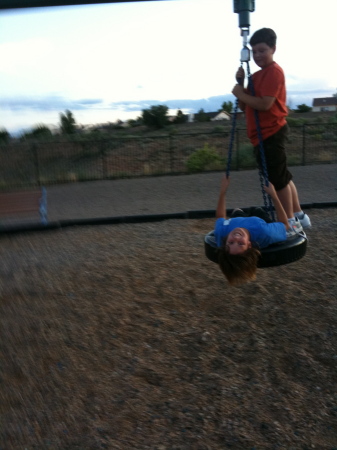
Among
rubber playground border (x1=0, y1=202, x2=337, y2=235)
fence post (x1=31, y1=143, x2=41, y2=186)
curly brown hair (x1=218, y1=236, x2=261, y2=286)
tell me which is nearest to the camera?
curly brown hair (x1=218, y1=236, x2=261, y2=286)

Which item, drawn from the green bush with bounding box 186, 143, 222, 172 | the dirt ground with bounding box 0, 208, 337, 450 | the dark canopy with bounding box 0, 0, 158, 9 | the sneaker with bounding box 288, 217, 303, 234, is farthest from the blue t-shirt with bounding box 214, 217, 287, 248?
the green bush with bounding box 186, 143, 222, 172

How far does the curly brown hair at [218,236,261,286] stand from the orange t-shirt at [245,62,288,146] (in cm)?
96

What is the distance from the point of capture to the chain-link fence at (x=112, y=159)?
50.6 feet

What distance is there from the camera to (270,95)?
372 centimetres

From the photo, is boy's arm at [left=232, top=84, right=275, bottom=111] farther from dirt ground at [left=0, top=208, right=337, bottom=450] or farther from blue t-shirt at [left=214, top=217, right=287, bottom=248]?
dirt ground at [left=0, top=208, right=337, bottom=450]

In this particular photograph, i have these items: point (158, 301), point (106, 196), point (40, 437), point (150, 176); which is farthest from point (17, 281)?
point (150, 176)

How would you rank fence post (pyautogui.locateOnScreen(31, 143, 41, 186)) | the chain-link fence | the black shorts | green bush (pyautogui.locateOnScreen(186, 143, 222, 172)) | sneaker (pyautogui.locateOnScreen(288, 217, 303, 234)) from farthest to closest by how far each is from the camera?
fence post (pyautogui.locateOnScreen(31, 143, 41, 186))
the chain-link fence
green bush (pyautogui.locateOnScreen(186, 143, 222, 172))
the black shorts
sneaker (pyautogui.locateOnScreen(288, 217, 303, 234))

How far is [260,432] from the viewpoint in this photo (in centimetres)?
345

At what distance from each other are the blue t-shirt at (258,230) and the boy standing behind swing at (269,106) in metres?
0.56

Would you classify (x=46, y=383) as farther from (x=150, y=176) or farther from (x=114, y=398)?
(x=150, y=176)

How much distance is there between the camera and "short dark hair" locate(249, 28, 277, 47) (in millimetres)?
3684

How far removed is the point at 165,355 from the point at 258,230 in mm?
1222

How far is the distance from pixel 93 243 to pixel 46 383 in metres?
2.87

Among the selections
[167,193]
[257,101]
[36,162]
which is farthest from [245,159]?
[257,101]
